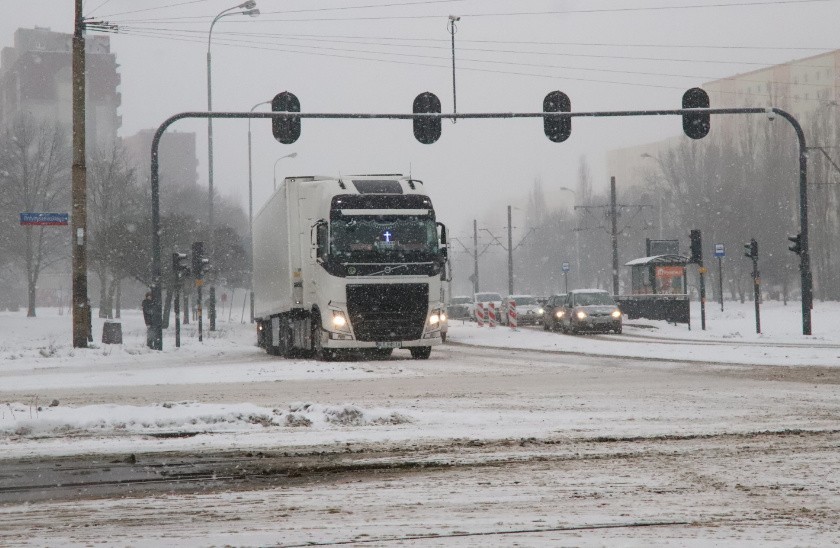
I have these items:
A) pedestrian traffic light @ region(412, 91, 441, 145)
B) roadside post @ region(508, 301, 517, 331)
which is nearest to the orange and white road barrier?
roadside post @ region(508, 301, 517, 331)

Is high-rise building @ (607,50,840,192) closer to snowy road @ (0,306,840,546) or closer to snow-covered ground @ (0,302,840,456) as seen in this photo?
snow-covered ground @ (0,302,840,456)

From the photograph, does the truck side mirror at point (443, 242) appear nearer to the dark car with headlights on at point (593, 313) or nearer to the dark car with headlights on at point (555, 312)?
the dark car with headlights on at point (593, 313)

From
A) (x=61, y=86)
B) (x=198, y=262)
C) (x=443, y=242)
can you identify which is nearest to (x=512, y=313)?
(x=198, y=262)

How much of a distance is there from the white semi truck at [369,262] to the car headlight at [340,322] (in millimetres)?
21

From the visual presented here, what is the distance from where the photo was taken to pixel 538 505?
652cm

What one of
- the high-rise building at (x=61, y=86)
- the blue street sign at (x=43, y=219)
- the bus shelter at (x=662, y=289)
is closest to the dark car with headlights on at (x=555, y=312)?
the bus shelter at (x=662, y=289)

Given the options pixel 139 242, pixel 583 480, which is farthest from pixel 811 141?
pixel 583 480

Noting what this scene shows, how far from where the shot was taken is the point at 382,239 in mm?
23828

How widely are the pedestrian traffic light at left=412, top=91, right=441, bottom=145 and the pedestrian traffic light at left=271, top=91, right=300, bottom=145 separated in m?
2.92

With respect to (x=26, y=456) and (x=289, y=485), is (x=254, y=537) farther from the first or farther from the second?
(x=26, y=456)

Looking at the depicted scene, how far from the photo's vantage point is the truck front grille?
23609mm

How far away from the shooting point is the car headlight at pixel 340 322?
2367 cm

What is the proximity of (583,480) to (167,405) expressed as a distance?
590 centimetres

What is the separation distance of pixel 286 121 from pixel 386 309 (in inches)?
247
